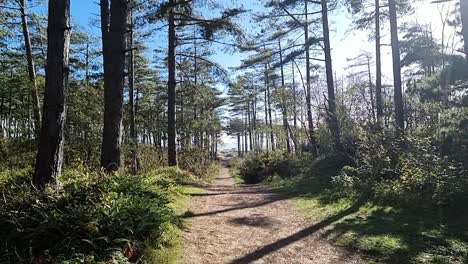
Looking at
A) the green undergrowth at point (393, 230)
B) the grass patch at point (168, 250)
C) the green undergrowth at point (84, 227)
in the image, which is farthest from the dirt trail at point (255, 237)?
the green undergrowth at point (84, 227)

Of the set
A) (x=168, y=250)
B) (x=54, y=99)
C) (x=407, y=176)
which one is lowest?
(x=168, y=250)

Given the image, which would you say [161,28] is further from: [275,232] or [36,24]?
[275,232]

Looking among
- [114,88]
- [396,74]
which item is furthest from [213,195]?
[396,74]

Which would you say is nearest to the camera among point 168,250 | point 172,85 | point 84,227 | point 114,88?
point 84,227

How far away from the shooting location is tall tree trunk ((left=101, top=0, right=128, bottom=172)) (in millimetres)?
7543

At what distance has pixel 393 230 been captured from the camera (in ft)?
18.4

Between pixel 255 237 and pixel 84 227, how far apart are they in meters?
2.63

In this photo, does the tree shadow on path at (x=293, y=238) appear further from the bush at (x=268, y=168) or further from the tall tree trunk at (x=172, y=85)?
the bush at (x=268, y=168)

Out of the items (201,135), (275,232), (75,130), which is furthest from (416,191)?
(201,135)

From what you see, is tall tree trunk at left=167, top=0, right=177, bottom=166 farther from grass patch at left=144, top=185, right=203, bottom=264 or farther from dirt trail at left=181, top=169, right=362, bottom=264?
grass patch at left=144, top=185, right=203, bottom=264

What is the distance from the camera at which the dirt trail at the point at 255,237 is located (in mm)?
4750

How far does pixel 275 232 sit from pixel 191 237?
139 cm

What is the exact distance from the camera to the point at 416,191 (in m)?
7.15

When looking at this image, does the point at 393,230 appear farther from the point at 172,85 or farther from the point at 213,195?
the point at 172,85
